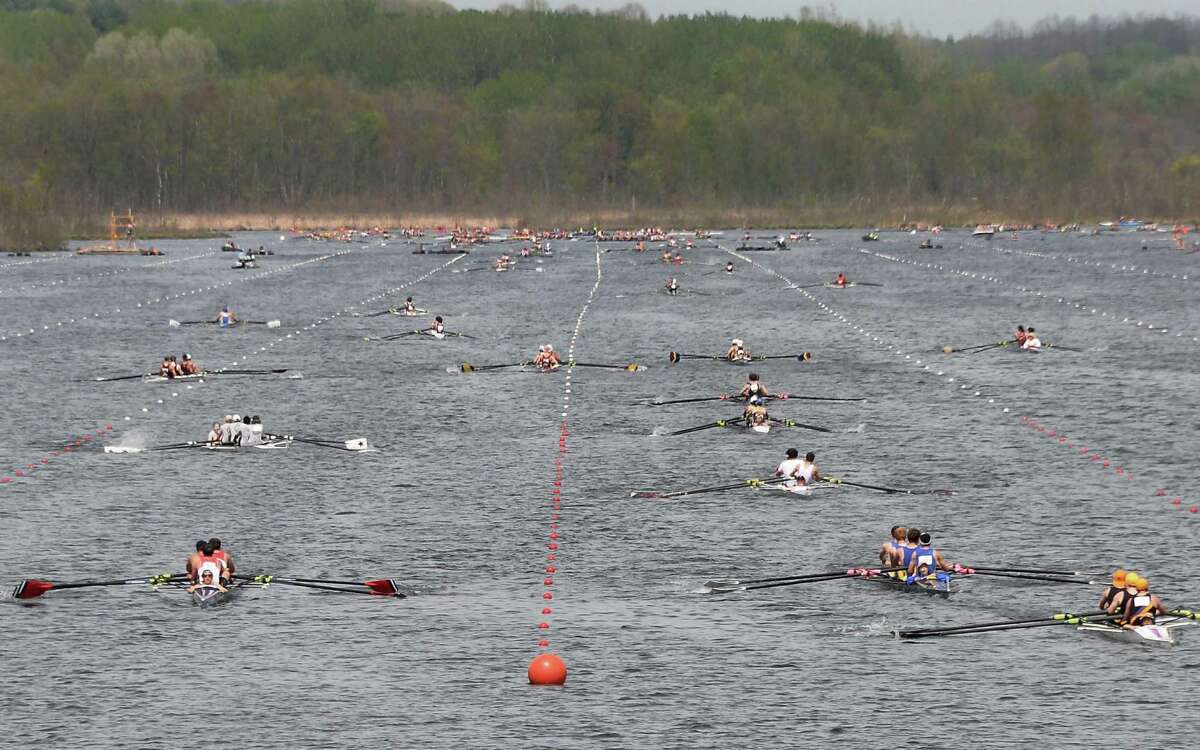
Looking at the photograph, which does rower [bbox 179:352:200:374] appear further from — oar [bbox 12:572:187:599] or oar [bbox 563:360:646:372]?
oar [bbox 12:572:187:599]

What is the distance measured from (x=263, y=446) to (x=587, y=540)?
2065cm

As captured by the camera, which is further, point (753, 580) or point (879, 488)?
point (879, 488)

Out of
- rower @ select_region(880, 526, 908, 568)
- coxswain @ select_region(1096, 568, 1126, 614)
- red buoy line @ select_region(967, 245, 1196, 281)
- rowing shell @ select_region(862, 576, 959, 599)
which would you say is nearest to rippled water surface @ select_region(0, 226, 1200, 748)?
rowing shell @ select_region(862, 576, 959, 599)

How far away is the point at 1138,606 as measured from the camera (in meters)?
40.6

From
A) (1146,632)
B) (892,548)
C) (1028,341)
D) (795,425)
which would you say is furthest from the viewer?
(1028,341)

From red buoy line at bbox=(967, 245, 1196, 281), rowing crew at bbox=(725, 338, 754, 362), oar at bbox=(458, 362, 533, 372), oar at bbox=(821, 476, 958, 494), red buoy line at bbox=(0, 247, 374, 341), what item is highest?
red buoy line at bbox=(967, 245, 1196, 281)

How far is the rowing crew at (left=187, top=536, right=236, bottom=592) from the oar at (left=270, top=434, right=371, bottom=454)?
806 inches

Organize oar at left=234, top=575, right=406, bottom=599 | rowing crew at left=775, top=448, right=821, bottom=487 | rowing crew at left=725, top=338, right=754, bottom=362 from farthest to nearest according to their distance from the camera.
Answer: rowing crew at left=725, top=338, right=754, bottom=362 → rowing crew at left=775, top=448, right=821, bottom=487 → oar at left=234, top=575, right=406, bottom=599

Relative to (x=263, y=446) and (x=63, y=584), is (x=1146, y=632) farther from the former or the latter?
(x=263, y=446)

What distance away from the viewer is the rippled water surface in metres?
36.5

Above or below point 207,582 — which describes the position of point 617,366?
above

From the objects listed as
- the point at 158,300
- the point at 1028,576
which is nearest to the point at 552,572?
the point at 1028,576

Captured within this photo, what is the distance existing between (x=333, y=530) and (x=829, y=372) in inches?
1681

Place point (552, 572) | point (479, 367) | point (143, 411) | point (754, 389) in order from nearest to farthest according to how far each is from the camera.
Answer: point (552, 572) < point (754, 389) < point (143, 411) < point (479, 367)
